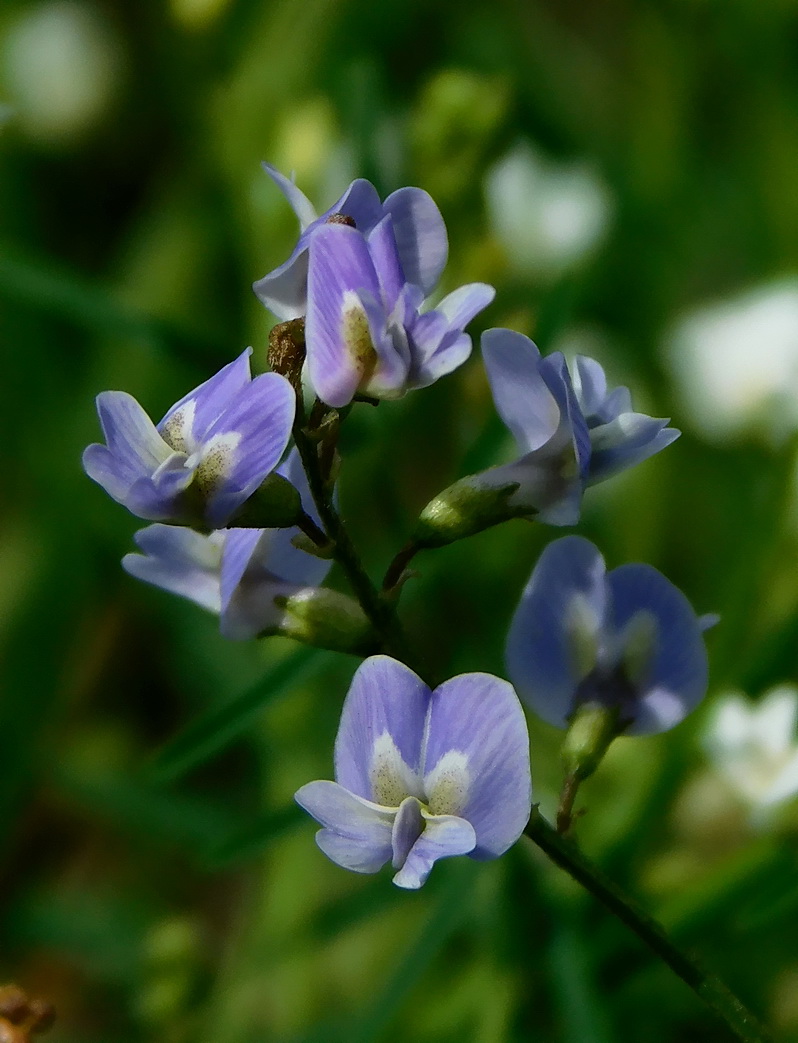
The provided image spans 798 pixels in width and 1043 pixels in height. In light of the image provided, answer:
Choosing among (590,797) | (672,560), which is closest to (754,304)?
(672,560)

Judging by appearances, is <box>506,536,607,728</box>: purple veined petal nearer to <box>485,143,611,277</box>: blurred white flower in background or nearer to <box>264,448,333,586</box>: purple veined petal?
<box>264,448,333,586</box>: purple veined petal

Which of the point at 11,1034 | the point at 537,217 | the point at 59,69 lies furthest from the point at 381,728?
the point at 59,69

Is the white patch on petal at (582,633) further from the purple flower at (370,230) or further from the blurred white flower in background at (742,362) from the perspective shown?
the blurred white flower in background at (742,362)

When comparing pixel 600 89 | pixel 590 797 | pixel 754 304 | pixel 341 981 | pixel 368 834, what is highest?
pixel 368 834

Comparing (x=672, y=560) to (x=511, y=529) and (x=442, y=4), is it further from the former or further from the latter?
(x=442, y=4)

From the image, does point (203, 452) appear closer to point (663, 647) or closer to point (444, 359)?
point (444, 359)

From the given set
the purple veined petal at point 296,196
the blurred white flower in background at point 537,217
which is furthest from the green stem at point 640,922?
the blurred white flower in background at point 537,217
